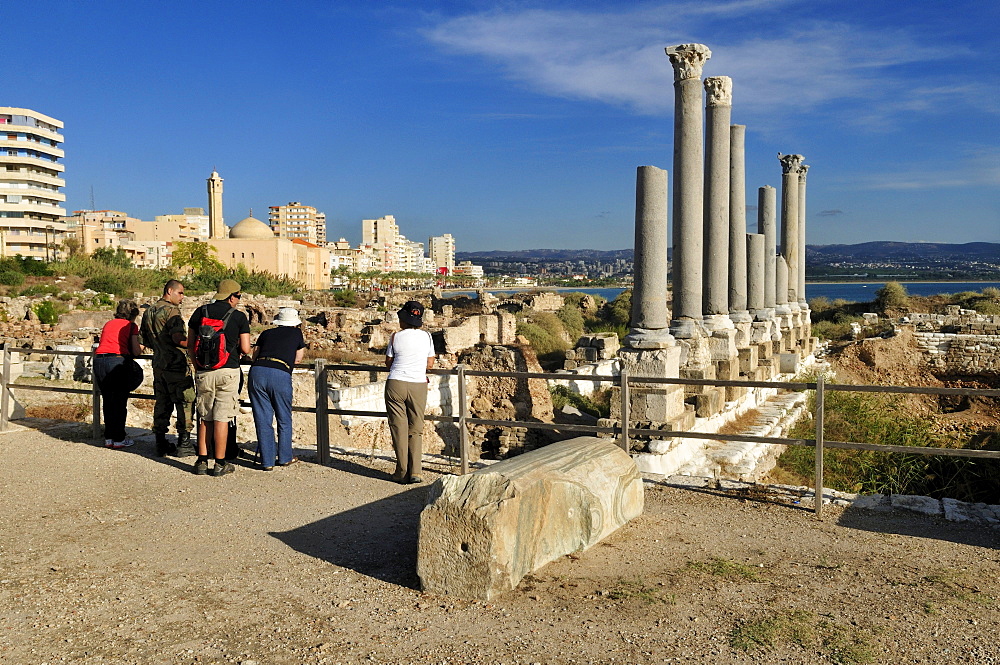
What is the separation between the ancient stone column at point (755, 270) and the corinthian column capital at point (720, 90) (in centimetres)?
490

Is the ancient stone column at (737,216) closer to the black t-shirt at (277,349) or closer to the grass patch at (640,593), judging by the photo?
the black t-shirt at (277,349)

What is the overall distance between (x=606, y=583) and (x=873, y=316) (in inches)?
1438

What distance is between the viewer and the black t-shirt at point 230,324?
783 cm

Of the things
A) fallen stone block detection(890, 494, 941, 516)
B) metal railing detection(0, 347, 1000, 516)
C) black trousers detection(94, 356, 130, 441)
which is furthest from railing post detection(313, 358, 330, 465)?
fallen stone block detection(890, 494, 941, 516)

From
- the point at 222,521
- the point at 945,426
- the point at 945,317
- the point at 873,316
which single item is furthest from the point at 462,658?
the point at 873,316

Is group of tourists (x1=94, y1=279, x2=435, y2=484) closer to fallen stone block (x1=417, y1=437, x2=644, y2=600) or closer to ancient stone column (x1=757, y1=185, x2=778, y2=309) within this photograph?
fallen stone block (x1=417, y1=437, x2=644, y2=600)

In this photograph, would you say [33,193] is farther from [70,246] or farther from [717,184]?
[717,184]

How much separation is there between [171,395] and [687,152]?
8.61 m

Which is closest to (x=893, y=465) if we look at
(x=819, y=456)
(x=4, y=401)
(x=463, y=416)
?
(x=819, y=456)

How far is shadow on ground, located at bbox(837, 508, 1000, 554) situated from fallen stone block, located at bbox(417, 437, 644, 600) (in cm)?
221

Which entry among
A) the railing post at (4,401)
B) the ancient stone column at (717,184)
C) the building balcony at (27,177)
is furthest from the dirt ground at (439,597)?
the building balcony at (27,177)

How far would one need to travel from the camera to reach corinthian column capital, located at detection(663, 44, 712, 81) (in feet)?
42.1

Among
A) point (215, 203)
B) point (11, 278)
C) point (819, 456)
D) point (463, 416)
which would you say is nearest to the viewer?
point (819, 456)

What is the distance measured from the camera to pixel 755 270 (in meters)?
20.4
